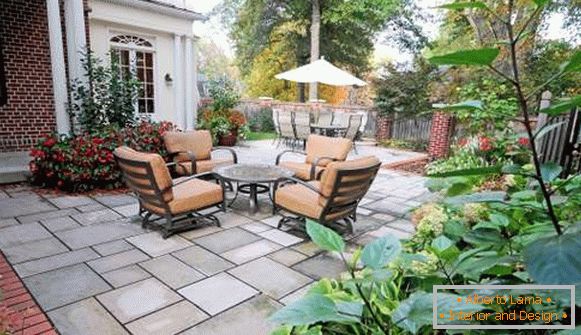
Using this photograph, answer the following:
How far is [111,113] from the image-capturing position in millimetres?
6211

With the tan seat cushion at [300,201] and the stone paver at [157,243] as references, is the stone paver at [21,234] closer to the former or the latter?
the stone paver at [157,243]

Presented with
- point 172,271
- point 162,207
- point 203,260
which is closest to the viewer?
point 172,271

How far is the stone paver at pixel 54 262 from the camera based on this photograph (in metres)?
3.04

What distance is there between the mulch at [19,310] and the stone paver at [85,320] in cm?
6

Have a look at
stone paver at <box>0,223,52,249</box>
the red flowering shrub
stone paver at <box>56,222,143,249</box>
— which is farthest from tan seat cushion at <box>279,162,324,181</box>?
stone paver at <box>0,223,52,249</box>

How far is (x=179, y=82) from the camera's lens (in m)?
9.33

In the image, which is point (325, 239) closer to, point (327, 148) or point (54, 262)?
point (54, 262)

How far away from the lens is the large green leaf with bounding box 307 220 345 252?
106 cm

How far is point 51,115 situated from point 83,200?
9.42ft

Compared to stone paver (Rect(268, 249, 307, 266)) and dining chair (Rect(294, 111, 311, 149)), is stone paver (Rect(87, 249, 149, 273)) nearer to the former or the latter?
stone paver (Rect(268, 249, 307, 266))

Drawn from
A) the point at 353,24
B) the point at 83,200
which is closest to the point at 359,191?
the point at 83,200

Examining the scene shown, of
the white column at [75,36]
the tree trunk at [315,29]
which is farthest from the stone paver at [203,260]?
the tree trunk at [315,29]

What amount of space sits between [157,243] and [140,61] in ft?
21.4

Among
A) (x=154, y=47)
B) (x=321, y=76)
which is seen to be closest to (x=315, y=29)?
(x=321, y=76)
